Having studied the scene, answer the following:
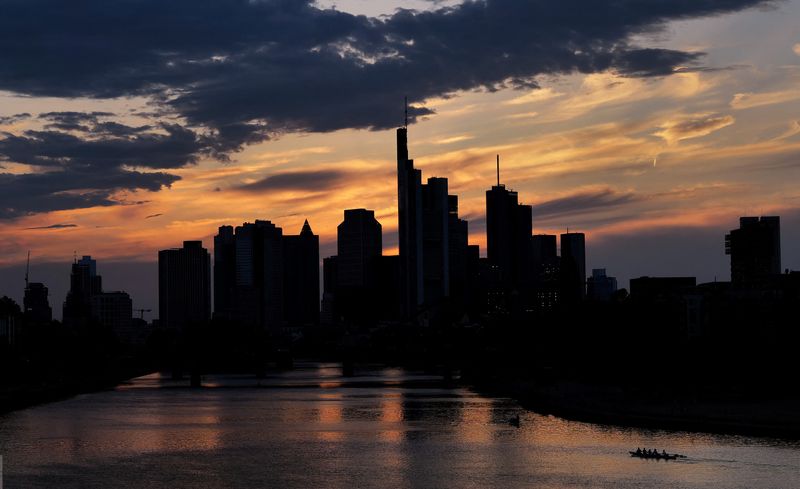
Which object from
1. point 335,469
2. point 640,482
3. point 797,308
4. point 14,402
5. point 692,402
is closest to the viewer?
point 640,482

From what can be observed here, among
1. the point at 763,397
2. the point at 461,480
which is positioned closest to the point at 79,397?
the point at 763,397

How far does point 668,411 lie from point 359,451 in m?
34.5

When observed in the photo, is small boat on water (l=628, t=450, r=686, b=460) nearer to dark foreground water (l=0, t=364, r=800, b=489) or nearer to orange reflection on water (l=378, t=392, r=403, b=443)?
dark foreground water (l=0, t=364, r=800, b=489)

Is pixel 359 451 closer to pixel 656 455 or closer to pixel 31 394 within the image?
pixel 656 455

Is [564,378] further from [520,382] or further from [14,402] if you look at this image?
[14,402]

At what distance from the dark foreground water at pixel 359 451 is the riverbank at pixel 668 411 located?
2922mm

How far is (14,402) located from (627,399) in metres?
75.5

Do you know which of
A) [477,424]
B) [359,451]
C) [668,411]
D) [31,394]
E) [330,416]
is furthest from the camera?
[31,394]

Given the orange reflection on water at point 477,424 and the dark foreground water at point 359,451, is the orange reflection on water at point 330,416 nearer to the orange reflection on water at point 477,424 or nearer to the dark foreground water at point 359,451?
the dark foreground water at point 359,451

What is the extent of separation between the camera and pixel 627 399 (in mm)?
132875

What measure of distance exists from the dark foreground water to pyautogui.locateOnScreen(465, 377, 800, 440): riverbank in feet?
9.59

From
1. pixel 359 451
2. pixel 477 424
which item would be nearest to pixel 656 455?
pixel 359 451

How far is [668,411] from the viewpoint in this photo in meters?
117

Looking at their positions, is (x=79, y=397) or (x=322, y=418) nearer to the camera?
(x=322, y=418)
